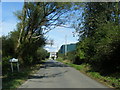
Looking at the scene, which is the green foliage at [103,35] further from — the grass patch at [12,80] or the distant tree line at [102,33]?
the grass patch at [12,80]

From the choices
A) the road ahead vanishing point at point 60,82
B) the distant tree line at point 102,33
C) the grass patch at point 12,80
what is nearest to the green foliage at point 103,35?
the distant tree line at point 102,33

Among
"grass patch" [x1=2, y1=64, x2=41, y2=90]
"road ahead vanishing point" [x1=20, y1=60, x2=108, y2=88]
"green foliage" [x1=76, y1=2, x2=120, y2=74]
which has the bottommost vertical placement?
"road ahead vanishing point" [x1=20, y1=60, x2=108, y2=88]

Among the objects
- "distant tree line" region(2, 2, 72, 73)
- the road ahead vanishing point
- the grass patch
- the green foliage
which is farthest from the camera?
"distant tree line" region(2, 2, 72, 73)

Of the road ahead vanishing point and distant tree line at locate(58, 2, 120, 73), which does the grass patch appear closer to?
the road ahead vanishing point

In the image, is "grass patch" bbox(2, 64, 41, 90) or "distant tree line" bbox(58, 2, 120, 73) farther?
"distant tree line" bbox(58, 2, 120, 73)

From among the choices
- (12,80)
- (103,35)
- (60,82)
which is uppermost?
(103,35)

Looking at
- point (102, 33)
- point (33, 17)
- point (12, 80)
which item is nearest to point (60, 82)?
point (12, 80)

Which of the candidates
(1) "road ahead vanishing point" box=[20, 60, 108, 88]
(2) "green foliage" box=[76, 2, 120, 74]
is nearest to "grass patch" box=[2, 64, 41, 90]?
(1) "road ahead vanishing point" box=[20, 60, 108, 88]

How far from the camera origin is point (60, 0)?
31.1 m

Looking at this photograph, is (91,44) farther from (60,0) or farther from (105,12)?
(60,0)

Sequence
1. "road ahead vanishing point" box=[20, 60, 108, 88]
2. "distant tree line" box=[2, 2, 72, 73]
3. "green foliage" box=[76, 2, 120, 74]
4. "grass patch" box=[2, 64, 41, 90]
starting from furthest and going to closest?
"distant tree line" box=[2, 2, 72, 73]
"green foliage" box=[76, 2, 120, 74]
"road ahead vanishing point" box=[20, 60, 108, 88]
"grass patch" box=[2, 64, 41, 90]

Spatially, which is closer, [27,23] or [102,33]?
[102,33]

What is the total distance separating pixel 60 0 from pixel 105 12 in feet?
34.6

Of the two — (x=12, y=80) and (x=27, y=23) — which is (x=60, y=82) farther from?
(x=27, y=23)
